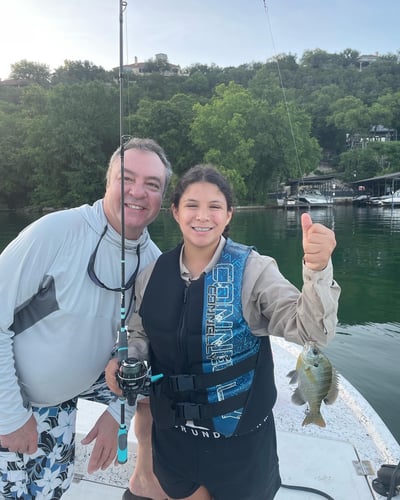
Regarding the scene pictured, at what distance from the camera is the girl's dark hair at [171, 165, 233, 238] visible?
1.93 metres

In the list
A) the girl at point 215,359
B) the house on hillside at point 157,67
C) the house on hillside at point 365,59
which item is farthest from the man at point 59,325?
the house on hillside at point 365,59

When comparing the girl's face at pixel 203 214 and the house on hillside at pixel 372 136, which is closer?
the girl's face at pixel 203 214

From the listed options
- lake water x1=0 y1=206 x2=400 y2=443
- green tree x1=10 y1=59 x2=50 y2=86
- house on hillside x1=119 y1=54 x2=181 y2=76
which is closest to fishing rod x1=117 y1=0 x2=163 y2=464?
lake water x1=0 y1=206 x2=400 y2=443

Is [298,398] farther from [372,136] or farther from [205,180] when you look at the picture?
[372,136]

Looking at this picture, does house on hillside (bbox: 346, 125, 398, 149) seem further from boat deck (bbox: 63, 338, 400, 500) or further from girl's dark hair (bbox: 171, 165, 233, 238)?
girl's dark hair (bbox: 171, 165, 233, 238)

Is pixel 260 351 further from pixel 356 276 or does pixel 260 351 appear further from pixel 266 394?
pixel 356 276

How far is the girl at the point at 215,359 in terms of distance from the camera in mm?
Answer: 1772

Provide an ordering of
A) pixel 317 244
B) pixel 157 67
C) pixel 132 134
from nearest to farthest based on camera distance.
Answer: pixel 317 244 → pixel 132 134 → pixel 157 67

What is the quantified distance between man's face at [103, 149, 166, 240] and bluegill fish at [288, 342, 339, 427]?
3.59ft

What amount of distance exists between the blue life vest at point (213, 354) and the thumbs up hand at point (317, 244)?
0.37 meters

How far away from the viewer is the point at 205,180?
1.92 meters

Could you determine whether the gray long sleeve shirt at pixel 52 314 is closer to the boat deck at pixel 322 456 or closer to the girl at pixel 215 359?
the girl at pixel 215 359

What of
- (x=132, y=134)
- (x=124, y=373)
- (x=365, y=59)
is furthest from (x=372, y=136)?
(x=124, y=373)

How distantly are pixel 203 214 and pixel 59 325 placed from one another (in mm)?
871
